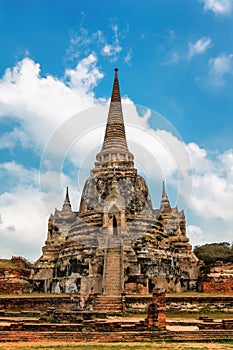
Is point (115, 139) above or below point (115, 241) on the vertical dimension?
above

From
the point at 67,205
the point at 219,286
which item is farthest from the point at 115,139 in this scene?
the point at 219,286

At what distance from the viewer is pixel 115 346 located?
11.6 meters

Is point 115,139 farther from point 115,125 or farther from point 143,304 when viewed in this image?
point 143,304

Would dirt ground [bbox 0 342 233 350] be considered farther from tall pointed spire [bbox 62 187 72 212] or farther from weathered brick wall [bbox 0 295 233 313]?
tall pointed spire [bbox 62 187 72 212]

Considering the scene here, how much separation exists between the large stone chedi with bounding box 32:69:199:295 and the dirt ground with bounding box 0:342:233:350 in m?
13.5

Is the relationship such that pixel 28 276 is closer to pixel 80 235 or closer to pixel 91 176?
pixel 80 235

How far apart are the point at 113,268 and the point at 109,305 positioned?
665 cm

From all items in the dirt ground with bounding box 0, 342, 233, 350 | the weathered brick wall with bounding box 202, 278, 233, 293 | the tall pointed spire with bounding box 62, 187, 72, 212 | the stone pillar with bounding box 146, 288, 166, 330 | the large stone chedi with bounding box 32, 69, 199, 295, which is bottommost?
the dirt ground with bounding box 0, 342, 233, 350

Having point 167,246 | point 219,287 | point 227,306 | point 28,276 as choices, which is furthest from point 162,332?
point 28,276

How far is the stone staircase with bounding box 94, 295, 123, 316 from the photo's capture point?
20455mm

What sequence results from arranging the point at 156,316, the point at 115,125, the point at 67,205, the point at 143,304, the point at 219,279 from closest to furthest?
1. the point at 156,316
2. the point at 143,304
3. the point at 219,279
4. the point at 115,125
5. the point at 67,205

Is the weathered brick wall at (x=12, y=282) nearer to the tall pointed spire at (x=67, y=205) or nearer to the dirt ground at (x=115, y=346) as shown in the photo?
the tall pointed spire at (x=67, y=205)

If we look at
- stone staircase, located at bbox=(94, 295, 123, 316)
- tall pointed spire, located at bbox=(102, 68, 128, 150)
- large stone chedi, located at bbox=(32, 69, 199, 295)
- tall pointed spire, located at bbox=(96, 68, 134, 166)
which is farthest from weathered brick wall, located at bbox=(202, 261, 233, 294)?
tall pointed spire, located at bbox=(102, 68, 128, 150)

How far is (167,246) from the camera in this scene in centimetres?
3278
